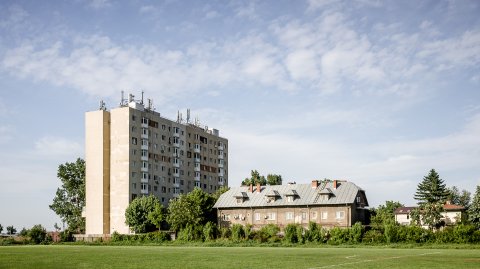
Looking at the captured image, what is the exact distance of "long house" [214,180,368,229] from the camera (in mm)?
99000

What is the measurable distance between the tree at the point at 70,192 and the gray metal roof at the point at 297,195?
41.4 m

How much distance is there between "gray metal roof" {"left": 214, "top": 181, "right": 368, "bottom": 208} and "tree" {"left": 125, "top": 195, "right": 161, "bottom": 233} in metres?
13.5

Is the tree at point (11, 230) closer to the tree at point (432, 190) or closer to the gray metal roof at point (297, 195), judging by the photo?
the gray metal roof at point (297, 195)

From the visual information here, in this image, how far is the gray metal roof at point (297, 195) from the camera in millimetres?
99625

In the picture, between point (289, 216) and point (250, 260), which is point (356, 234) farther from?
point (250, 260)

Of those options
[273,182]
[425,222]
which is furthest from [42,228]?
[425,222]

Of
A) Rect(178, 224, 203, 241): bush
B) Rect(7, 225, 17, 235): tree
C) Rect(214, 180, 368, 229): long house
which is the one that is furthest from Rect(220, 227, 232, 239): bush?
Rect(7, 225, 17, 235): tree

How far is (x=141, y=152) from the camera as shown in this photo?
411ft

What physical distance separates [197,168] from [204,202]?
40174mm

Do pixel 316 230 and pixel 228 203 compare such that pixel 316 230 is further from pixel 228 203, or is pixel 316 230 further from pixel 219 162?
pixel 219 162

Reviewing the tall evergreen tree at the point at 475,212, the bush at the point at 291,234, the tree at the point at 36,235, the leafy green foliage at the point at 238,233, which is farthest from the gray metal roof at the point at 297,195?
the tree at the point at 36,235

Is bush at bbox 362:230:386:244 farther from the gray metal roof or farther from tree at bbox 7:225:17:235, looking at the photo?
tree at bbox 7:225:17:235

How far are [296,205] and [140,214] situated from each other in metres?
31.9

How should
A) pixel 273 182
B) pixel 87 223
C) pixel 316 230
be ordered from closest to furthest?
pixel 316 230 < pixel 87 223 < pixel 273 182
